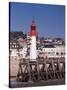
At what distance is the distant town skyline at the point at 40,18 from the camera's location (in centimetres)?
232

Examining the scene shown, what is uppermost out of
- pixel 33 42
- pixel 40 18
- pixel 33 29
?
pixel 40 18

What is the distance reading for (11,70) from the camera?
2307mm

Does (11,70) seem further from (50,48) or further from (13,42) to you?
(50,48)

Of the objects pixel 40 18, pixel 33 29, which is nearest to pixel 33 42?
pixel 33 29

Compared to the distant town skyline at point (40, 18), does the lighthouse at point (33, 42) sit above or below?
below

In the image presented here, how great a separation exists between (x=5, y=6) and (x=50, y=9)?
0.43m

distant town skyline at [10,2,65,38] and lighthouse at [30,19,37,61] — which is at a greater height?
distant town skyline at [10,2,65,38]

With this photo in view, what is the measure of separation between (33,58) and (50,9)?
19.5 inches

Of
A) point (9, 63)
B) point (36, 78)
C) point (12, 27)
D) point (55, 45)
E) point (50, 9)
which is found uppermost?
point (50, 9)

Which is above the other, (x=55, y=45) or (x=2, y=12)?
(x=2, y=12)

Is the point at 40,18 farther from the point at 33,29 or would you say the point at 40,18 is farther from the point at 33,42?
the point at 33,42

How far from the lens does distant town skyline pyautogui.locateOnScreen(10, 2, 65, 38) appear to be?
2.32m

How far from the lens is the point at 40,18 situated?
2383mm

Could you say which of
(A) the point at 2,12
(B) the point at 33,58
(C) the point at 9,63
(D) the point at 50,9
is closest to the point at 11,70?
(C) the point at 9,63
